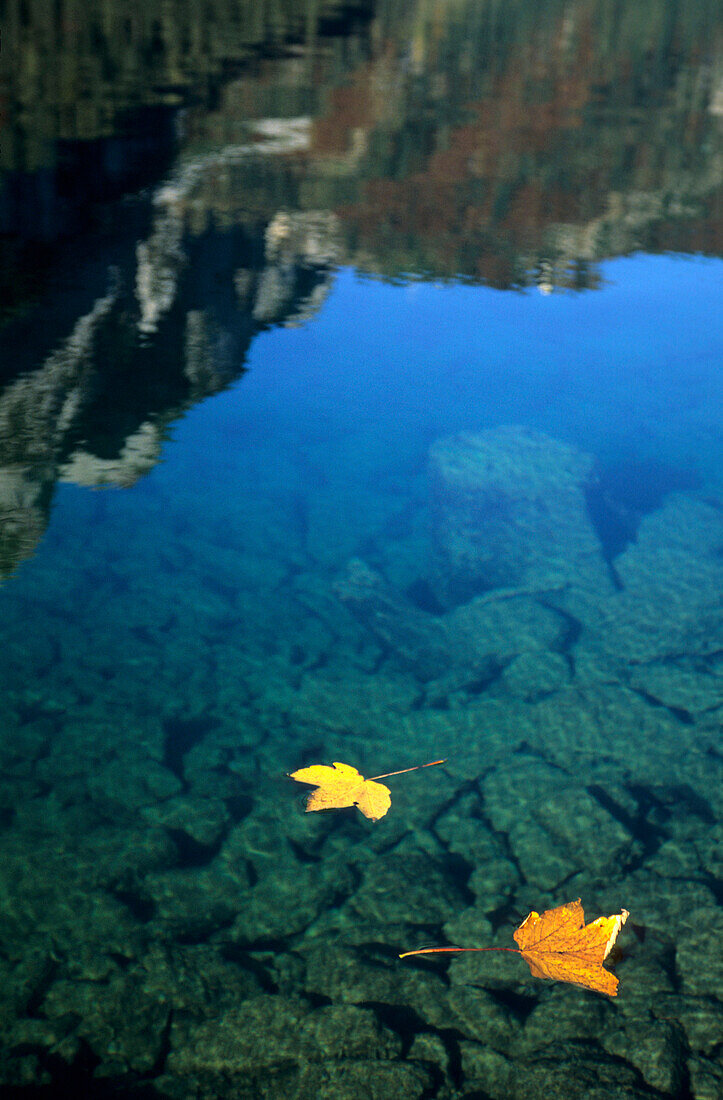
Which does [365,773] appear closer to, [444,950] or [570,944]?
[444,950]

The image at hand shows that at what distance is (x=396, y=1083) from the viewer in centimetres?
255

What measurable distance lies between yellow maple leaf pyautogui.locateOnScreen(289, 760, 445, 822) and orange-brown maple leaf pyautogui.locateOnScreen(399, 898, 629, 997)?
2.53ft

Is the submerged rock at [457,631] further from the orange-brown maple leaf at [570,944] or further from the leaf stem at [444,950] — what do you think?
the leaf stem at [444,950]

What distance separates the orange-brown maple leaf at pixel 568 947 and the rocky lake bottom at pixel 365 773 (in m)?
0.05

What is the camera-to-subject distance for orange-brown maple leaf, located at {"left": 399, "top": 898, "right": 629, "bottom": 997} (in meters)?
2.86

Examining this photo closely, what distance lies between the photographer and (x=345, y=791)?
12.3 feet

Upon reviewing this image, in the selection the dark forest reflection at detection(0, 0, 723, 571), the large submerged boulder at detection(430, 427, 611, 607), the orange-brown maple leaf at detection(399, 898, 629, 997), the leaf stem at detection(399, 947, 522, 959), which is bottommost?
the leaf stem at detection(399, 947, 522, 959)

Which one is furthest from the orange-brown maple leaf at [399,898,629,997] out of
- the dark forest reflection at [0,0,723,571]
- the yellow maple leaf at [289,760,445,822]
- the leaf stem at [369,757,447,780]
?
the dark forest reflection at [0,0,723,571]

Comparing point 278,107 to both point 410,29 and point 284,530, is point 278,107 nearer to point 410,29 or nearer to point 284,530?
point 284,530

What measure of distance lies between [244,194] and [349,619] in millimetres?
6939

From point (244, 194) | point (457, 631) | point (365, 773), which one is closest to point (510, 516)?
point (457, 631)

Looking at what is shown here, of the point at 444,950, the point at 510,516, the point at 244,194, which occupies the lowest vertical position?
Answer: the point at 444,950

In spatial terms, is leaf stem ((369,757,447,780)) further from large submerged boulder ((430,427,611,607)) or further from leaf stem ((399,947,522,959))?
large submerged boulder ((430,427,611,607))

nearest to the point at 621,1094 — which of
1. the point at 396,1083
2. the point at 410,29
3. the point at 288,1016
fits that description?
the point at 396,1083
